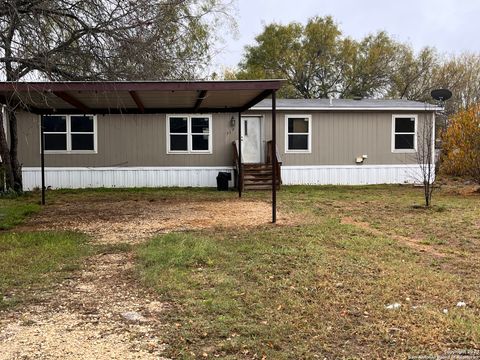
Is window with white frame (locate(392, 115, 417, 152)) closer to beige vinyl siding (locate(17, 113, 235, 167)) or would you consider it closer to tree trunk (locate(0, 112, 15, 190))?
beige vinyl siding (locate(17, 113, 235, 167))

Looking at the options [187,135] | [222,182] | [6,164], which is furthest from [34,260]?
[187,135]

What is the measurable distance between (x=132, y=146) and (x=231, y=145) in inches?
127

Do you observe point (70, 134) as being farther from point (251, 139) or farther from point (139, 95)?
point (139, 95)

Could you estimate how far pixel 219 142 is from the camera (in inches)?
610

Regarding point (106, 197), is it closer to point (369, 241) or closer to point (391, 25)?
point (369, 241)

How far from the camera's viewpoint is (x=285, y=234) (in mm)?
6977

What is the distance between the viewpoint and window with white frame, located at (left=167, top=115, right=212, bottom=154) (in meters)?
15.4

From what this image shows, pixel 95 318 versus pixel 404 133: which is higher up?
pixel 404 133

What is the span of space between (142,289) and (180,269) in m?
0.69

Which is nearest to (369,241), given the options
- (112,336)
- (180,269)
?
(180,269)

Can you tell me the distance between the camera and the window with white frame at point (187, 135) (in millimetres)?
15430

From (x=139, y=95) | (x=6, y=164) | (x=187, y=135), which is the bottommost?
(x=6, y=164)

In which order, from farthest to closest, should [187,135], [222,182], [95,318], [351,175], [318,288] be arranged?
[351,175]
[187,135]
[222,182]
[318,288]
[95,318]

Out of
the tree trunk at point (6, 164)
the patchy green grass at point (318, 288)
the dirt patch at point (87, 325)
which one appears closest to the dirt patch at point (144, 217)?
the patchy green grass at point (318, 288)
